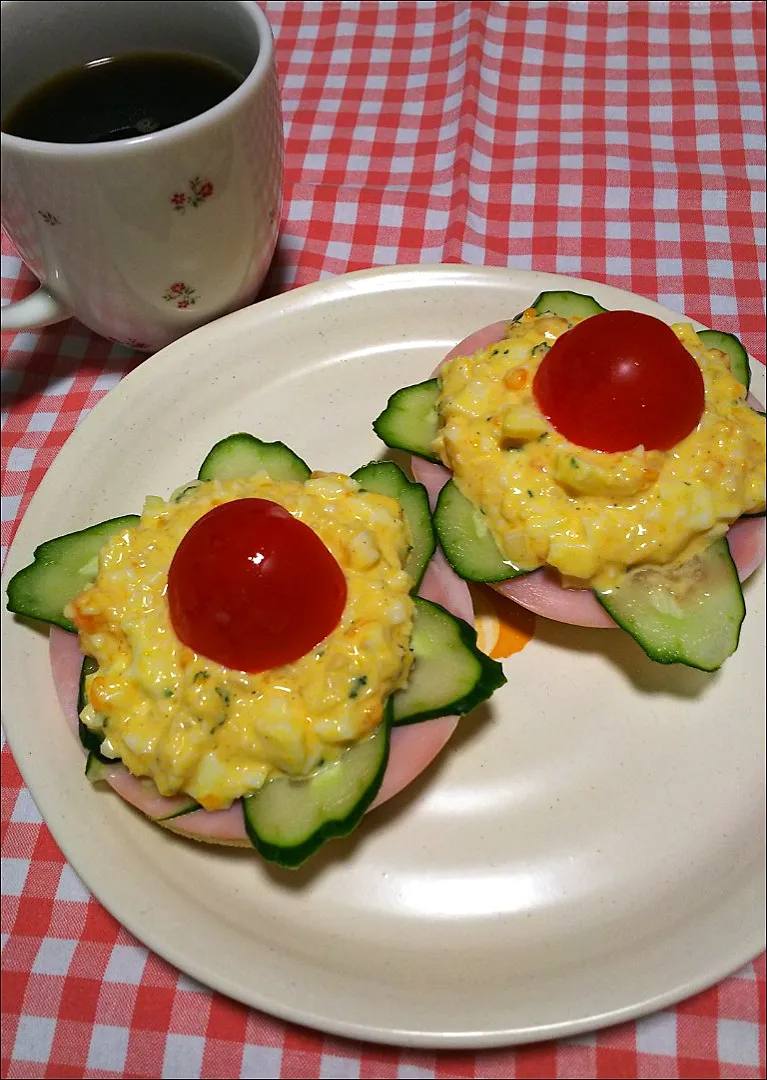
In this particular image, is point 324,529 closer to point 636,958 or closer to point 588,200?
point 636,958

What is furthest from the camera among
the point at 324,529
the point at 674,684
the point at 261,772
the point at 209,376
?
the point at 209,376

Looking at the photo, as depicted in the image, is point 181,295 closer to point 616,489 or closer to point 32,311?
point 32,311

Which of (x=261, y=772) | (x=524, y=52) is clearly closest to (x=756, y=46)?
(x=524, y=52)

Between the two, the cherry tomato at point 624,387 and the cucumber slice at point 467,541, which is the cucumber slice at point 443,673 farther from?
the cherry tomato at point 624,387

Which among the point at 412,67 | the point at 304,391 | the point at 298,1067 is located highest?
the point at 412,67

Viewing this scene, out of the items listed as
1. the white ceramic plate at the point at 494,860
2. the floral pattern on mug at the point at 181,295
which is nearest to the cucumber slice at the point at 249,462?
the white ceramic plate at the point at 494,860

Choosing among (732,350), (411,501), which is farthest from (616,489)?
(732,350)
